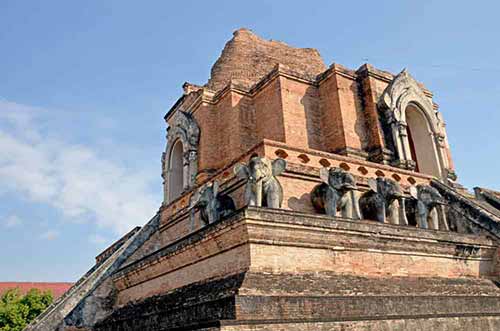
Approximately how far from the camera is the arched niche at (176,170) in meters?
17.3

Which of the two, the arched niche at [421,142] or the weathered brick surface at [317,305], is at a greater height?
the arched niche at [421,142]

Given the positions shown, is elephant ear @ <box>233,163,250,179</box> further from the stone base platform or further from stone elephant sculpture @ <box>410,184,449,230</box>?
stone elephant sculpture @ <box>410,184,449,230</box>

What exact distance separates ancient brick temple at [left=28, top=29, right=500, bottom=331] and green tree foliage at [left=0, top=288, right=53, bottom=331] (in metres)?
11.4

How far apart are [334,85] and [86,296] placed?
30.2 feet

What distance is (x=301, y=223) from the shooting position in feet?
23.4

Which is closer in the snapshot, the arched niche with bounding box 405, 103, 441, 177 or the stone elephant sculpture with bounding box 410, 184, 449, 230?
the stone elephant sculpture with bounding box 410, 184, 449, 230

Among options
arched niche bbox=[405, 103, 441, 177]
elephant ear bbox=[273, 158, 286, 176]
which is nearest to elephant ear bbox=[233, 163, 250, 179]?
elephant ear bbox=[273, 158, 286, 176]

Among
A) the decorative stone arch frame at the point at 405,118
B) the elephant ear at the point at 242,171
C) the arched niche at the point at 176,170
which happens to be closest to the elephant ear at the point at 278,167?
the elephant ear at the point at 242,171

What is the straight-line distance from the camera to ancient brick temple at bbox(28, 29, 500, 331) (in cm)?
664

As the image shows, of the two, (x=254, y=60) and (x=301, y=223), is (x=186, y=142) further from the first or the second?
(x=301, y=223)

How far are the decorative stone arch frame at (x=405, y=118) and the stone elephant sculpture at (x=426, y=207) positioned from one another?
9.83 ft

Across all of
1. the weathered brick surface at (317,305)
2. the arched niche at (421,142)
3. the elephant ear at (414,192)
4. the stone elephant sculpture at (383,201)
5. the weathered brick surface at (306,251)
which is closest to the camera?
the weathered brick surface at (317,305)

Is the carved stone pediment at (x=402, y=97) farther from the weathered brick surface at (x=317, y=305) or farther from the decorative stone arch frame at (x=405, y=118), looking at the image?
the weathered brick surface at (x=317, y=305)

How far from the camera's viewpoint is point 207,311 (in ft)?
20.1
